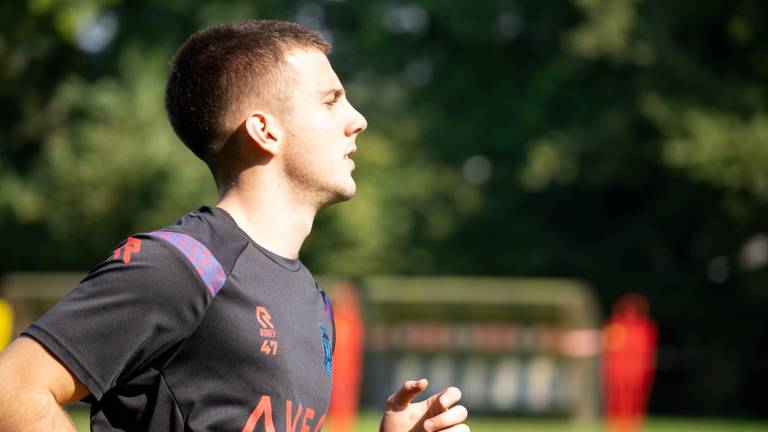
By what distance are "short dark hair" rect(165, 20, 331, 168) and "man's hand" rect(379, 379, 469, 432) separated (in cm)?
76

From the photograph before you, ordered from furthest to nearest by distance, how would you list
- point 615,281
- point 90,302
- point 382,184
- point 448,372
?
1. point 382,184
2. point 615,281
3. point 448,372
4. point 90,302

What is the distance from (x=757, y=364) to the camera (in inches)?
1057

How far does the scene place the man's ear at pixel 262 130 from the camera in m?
3.12

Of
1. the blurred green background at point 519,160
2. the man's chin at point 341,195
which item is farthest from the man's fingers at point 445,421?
the blurred green background at point 519,160

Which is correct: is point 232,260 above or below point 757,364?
below

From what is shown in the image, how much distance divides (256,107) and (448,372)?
53.6 ft

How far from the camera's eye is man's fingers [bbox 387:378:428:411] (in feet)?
10.3

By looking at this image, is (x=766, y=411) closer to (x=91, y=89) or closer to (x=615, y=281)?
(x=615, y=281)

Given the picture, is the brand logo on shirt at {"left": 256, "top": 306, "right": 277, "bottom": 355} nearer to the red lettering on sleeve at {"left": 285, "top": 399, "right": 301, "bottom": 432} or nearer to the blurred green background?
the red lettering on sleeve at {"left": 285, "top": 399, "right": 301, "bottom": 432}

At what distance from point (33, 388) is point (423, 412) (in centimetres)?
113

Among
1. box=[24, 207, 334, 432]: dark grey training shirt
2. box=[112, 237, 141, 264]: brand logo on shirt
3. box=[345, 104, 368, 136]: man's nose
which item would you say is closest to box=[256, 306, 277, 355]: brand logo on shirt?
box=[24, 207, 334, 432]: dark grey training shirt

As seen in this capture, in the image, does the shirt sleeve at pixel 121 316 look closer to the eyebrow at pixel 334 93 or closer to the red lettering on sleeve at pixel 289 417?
the red lettering on sleeve at pixel 289 417

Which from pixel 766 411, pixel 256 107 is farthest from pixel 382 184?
pixel 256 107

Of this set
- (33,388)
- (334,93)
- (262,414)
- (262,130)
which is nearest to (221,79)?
(262,130)
